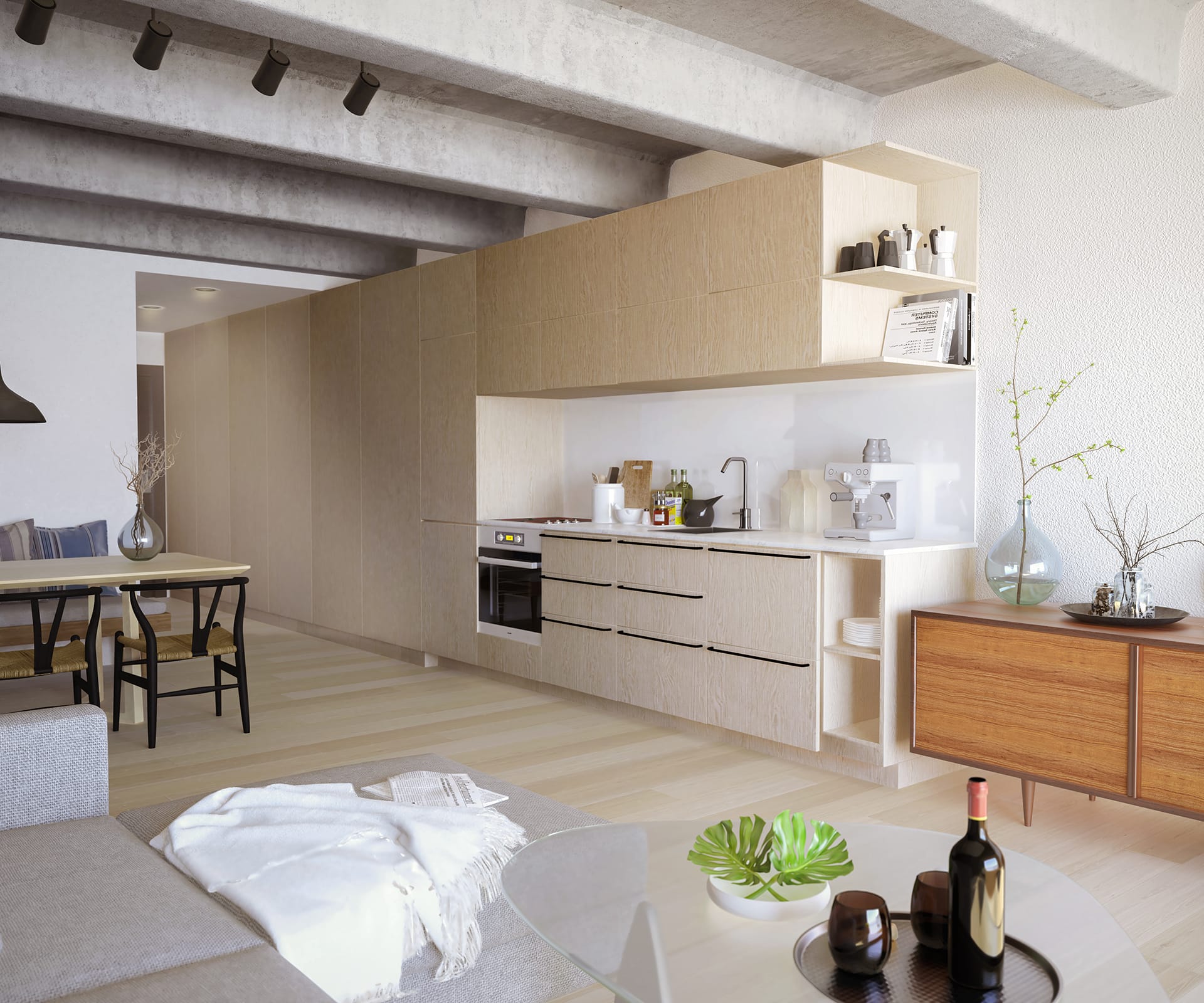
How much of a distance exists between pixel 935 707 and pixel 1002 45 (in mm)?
2291

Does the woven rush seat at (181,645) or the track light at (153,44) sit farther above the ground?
the track light at (153,44)

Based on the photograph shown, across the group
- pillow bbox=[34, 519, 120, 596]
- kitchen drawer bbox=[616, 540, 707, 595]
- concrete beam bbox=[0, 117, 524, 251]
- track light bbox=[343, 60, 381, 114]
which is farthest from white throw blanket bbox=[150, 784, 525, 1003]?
pillow bbox=[34, 519, 120, 596]

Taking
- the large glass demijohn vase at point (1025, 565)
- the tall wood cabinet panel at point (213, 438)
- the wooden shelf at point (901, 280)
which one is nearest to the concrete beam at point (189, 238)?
the tall wood cabinet panel at point (213, 438)

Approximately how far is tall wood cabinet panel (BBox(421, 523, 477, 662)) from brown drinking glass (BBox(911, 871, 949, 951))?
4.57 metres

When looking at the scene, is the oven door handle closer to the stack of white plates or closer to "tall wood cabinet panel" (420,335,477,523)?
"tall wood cabinet panel" (420,335,477,523)

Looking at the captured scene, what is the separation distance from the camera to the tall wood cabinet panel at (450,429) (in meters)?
6.04

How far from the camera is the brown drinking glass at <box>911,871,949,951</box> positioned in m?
1.58

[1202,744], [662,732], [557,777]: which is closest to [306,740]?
[557,777]

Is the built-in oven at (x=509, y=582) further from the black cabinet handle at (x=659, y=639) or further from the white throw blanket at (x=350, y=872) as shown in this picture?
the white throw blanket at (x=350, y=872)

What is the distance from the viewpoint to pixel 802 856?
1749 millimetres

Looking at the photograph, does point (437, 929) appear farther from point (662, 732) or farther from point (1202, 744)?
point (662, 732)

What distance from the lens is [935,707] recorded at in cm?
384

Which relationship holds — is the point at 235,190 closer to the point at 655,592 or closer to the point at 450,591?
the point at 450,591

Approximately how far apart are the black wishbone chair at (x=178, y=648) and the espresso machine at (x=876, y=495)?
8.67 ft
